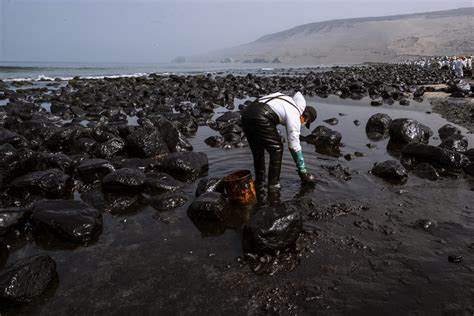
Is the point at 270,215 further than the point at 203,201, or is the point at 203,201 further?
the point at 203,201

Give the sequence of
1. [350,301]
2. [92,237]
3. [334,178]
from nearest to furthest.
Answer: [350,301] < [92,237] < [334,178]

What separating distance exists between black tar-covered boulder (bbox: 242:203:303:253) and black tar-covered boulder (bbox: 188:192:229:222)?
813 mm

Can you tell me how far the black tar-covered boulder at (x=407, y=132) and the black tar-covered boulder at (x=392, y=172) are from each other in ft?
8.83

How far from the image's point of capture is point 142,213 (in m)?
4.89

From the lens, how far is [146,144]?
7324mm

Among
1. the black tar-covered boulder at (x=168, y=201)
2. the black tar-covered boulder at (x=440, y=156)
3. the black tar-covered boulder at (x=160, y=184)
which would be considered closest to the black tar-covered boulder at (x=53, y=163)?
the black tar-covered boulder at (x=160, y=184)

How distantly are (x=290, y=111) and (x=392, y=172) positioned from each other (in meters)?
2.40

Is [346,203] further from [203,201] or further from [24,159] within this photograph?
[24,159]

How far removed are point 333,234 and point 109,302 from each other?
2637 mm

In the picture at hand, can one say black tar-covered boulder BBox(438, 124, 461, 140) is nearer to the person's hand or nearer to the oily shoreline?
the oily shoreline

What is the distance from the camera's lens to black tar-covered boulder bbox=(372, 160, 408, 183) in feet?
19.4

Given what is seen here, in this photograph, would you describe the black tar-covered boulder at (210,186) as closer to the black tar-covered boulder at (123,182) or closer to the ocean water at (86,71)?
the black tar-covered boulder at (123,182)

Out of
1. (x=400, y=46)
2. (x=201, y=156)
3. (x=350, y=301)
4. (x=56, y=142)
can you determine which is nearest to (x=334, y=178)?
(x=201, y=156)

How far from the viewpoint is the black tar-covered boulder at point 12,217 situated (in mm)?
4059
